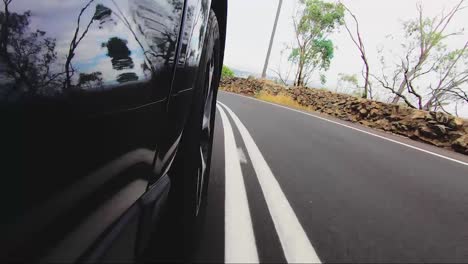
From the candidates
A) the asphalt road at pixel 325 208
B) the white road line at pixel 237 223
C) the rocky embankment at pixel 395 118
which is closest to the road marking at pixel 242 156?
the asphalt road at pixel 325 208

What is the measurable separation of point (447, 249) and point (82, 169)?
2065 millimetres

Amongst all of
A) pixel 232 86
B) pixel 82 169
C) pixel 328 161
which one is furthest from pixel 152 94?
pixel 232 86

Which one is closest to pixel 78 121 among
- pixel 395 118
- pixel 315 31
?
pixel 395 118

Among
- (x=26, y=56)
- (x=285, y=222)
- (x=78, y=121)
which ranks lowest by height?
(x=285, y=222)

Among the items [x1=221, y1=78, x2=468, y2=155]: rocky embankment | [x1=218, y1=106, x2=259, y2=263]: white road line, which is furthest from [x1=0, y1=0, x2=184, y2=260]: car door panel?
[x1=221, y1=78, x2=468, y2=155]: rocky embankment

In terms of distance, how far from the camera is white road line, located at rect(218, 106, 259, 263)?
55.7 inches

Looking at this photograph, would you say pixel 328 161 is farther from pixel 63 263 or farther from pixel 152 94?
pixel 63 263

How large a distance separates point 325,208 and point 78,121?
1.95 meters

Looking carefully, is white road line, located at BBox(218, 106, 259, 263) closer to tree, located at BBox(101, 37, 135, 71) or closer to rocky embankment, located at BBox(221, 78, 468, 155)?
tree, located at BBox(101, 37, 135, 71)

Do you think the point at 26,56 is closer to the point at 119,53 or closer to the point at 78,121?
the point at 78,121

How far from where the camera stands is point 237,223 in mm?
1733

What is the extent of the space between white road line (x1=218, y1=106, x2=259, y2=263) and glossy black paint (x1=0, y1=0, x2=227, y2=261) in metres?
0.72

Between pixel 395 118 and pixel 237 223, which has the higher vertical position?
pixel 237 223

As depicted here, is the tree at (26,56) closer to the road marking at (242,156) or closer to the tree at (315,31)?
the road marking at (242,156)
